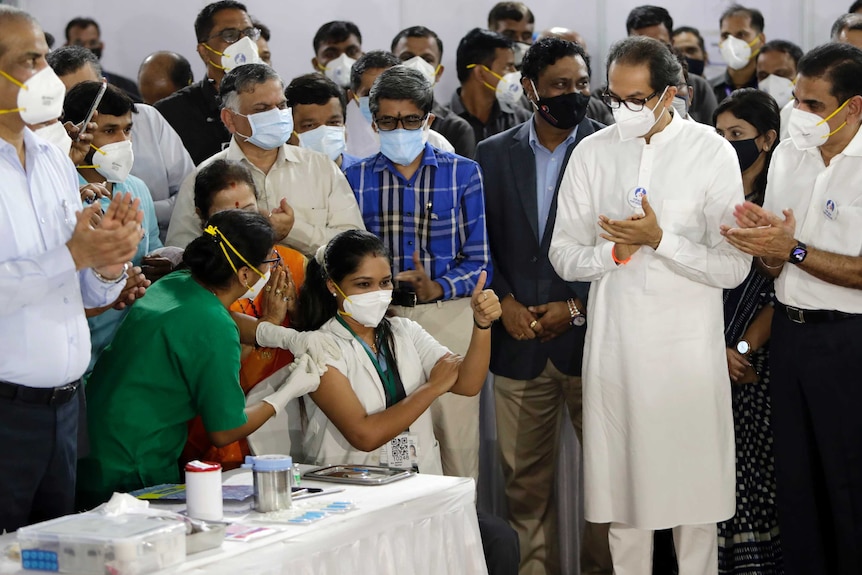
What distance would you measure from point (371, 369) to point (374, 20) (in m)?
4.44

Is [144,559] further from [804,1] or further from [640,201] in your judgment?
[804,1]

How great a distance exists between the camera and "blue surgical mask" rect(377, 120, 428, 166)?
421 centimetres

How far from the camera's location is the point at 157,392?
3.14 metres

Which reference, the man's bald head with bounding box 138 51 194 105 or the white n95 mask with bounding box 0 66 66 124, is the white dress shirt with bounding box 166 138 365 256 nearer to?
the white n95 mask with bounding box 0 66 66 124

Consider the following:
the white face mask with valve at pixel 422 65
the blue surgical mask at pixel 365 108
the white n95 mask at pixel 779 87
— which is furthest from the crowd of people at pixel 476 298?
the white n95 mask at pixel 779 87

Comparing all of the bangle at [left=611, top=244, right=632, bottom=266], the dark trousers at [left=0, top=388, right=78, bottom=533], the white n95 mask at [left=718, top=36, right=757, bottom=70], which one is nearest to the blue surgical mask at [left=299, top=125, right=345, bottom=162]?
the bangle at [left=611, top=244, right=632, bottom=266]

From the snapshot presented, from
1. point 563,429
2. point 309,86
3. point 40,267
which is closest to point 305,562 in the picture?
point 40,267

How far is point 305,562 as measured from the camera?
2545 millimetres

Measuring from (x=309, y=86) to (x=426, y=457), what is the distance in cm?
171

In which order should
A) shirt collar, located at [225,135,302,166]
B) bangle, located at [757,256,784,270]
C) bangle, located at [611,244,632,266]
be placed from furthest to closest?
shirt collar, located at [225,135,302,166] → bangle, located at [757,256,784,270] → bangle, located at [611,244,632,266]

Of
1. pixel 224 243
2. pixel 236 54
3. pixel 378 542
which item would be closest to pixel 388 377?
pixel 224 243

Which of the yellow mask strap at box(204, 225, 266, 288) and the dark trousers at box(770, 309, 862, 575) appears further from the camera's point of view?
the dark trousers at box(770, 309, 862, 575)

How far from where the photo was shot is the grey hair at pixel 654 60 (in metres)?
3.81

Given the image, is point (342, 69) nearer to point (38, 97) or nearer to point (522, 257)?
point (522, 257)
